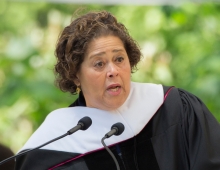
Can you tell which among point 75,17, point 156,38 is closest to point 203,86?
point 156,38

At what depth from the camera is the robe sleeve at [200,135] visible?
351cm

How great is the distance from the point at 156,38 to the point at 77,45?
4052 mm

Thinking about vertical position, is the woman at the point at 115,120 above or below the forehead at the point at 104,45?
below

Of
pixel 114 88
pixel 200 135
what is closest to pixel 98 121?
pixel 114 88

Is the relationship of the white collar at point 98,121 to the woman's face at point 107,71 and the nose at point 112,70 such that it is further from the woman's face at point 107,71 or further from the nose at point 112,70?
the nose at point 112,70

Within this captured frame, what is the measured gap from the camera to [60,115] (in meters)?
3.82

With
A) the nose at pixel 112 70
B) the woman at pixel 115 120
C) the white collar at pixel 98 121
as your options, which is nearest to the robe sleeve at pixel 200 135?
the woman at pixel 115 120

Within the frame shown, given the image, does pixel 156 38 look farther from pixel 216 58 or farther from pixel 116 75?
pixel 116 75

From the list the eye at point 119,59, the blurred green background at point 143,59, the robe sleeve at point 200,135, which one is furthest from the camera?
the blurred green background at point 143,59

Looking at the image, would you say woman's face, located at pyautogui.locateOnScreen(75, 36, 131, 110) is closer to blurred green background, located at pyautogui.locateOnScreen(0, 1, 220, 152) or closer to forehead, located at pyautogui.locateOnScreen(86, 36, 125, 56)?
forehead, located at pyautogui.locateOnScreen(86, 36, 125, 56)

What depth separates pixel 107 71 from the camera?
3.56 m

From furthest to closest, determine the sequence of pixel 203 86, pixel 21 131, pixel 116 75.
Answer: pixel 21 131 < pixel 203 86 < pixel 116 75

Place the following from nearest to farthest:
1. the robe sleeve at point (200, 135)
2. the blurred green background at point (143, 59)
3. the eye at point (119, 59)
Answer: the robe sleeve at point (200, 135) → the eye at point (119, 59) → the blurred green background at point (143, 59)

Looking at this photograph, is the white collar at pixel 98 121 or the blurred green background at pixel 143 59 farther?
the blurred green background at pixel 143 59
